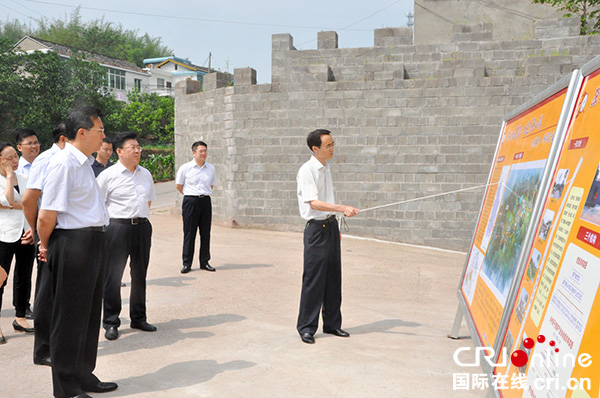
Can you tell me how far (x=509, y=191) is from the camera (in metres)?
3.11

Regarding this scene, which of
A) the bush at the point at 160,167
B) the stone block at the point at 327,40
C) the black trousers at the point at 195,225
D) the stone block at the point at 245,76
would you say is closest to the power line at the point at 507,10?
the stone block at the point at 327,40

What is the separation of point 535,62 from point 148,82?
1849 inches

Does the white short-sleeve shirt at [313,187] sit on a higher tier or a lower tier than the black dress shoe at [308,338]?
higher

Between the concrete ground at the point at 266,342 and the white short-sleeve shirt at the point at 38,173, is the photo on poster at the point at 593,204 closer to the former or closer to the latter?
the concrete ground at the point at 266,342

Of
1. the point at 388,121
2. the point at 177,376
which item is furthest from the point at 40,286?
the point at 388,121

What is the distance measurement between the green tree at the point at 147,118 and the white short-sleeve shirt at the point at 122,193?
105 ft

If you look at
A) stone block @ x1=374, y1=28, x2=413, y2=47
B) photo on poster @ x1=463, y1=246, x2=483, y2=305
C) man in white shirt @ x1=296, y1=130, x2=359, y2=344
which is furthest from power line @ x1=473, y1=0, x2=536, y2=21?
photo on poster @ x1=463, y1=246, x2=483, y2=305

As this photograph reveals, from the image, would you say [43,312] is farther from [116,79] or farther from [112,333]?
[116,79]

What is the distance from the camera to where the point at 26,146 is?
5172 millimetres

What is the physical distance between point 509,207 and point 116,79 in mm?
47643

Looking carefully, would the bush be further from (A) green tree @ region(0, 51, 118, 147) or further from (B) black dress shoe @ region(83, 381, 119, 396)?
(B) black dress shoe @ region(83, 381, 119, 396)

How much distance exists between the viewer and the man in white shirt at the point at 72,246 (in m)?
3.14

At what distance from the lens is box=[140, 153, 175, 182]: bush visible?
88.9 feet

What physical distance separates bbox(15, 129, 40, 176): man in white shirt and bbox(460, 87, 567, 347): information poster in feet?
13.9
